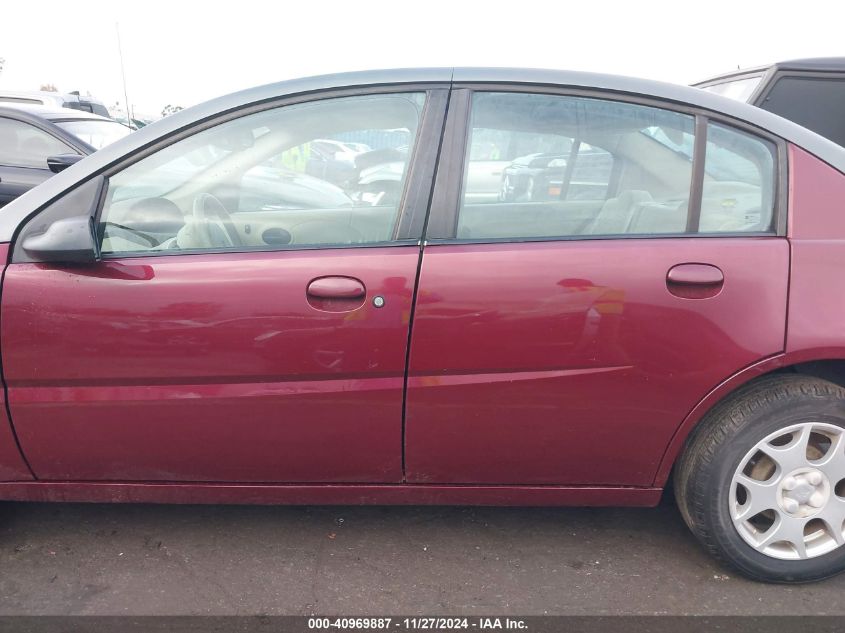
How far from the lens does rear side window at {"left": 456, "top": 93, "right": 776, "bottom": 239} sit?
7.16 feet

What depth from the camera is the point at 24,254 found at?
216 cm

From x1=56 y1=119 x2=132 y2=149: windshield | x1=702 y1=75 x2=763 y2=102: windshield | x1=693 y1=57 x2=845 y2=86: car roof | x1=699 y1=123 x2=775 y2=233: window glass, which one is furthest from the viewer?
x1=56 y1=119 x2=132 y2=149: windshield

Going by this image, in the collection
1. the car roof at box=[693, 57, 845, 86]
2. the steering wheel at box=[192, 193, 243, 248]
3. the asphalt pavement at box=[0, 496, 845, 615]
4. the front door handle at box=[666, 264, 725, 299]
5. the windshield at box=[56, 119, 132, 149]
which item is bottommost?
the asphalt pavement at box=[0, 496, 845, 615]

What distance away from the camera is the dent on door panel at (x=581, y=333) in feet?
6.81

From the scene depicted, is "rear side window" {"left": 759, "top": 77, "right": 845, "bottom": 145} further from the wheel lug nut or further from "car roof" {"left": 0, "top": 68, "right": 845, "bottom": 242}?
the wheel lug nut

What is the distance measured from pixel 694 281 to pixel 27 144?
6.34 meters

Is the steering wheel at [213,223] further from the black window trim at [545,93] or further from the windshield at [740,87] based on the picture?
the windshield at [740,87]

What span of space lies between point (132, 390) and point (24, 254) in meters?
0.52

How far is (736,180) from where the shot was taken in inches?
87.3

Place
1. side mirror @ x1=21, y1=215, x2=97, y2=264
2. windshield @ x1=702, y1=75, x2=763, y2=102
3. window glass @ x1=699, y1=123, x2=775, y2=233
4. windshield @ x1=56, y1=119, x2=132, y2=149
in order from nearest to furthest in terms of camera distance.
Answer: side mirror @ x1=21, y1=215, x2=97, y2=264, window glass @ x1=699, y1=123, x2=775, y2=233, windshield @ x1=702, y1=75, x2=763, y2=102, windshield @ x1=56, y1=119, x2=132, y2=149

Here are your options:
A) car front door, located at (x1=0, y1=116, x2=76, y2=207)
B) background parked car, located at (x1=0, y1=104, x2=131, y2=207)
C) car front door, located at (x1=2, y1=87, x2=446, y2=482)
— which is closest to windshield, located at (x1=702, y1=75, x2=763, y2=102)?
car front door, located at (x1=2, y1=87, x2=446, y2=482)

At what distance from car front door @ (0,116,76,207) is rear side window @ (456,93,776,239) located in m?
5.42

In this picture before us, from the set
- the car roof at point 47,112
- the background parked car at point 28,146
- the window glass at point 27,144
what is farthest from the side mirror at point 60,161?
the car roof at point 47,112

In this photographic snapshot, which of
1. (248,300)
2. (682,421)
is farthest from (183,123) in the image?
(682,421)
